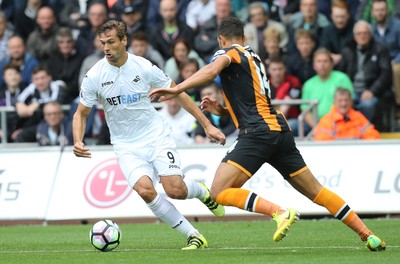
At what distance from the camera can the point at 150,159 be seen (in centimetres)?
1141

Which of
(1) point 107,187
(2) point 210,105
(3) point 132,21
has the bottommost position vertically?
(1) point 107,187

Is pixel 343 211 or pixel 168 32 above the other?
pixel 343 211

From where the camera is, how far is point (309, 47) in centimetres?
1834

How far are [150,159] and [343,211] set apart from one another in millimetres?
2338

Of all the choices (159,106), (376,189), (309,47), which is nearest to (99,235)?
(376,189)

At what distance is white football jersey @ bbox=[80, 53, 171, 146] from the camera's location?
11266 mm

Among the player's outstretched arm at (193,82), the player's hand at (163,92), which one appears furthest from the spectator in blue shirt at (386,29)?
the player's hand at (163,92)

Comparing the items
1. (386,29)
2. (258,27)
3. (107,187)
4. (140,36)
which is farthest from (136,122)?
(386,29)

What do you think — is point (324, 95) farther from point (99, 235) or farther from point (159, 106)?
point (99, 235)

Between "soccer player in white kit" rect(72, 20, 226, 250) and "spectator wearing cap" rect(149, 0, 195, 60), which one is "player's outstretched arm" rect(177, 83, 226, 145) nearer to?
"soccer player in white kit" rect(72, 20, 226, 250)

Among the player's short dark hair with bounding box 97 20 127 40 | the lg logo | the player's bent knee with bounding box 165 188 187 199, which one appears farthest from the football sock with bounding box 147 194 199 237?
the lg logo

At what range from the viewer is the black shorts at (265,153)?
404 inches

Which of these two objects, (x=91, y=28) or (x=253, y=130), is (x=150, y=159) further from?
(x=91, y=28)

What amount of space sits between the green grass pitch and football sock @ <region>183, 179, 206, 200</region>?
587mm
